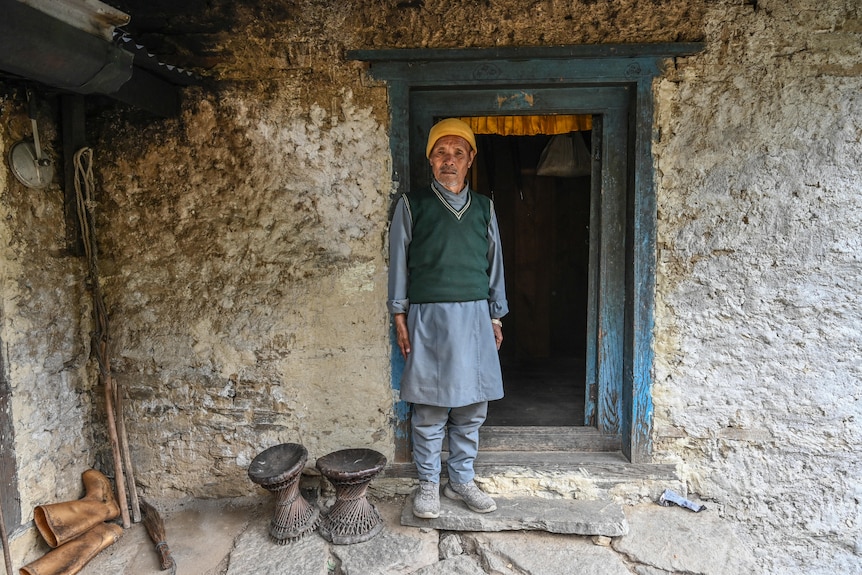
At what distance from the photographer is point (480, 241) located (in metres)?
2.68

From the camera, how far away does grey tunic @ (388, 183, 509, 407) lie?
101 inches

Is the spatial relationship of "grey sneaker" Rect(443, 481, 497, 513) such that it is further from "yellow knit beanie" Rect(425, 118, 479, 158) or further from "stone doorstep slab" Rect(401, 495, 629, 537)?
"yellow knit beanie" Rect(425, 118, 479, 158)

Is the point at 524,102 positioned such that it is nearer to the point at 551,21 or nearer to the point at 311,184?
the point at 551,21

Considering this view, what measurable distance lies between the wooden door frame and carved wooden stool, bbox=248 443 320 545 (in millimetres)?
548

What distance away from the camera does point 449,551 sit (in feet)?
8.36

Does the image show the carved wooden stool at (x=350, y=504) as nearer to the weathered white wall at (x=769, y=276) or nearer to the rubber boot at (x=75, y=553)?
the rubber boot at (x=75, y=553)

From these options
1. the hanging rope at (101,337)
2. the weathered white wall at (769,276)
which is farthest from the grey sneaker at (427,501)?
the hanging rope at (101,337)

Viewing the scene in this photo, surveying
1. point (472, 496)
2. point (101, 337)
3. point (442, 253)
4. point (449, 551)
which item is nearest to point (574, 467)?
A: point (472, 496)

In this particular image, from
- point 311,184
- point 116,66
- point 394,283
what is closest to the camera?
point 116,66

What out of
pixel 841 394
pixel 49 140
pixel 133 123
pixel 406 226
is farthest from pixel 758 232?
pixel 49 140

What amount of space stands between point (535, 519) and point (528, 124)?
2.08 m

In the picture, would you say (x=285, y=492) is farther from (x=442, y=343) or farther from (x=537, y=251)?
(x=537, y=251)

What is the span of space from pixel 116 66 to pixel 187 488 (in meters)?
2.04

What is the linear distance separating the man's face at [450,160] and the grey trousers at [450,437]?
1040 millimetres
